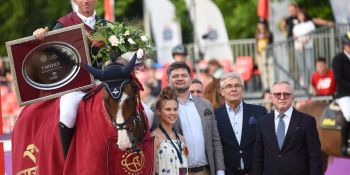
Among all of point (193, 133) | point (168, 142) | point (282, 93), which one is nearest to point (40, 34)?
point (168, 142)

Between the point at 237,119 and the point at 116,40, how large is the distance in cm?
183

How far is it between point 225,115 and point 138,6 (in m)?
24.3

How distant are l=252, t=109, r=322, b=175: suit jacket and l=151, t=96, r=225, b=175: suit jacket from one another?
1.30 feet

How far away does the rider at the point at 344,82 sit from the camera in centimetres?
1580

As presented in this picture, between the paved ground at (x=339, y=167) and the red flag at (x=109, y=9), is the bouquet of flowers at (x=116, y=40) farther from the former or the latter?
the red flag at (x=109, y=9)

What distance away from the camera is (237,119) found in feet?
36.8

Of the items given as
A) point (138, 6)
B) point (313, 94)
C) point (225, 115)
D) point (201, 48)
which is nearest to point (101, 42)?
point (225, 115)

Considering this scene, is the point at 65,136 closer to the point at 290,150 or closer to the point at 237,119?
the point at 237,119

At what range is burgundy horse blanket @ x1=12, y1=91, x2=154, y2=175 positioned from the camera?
966 centimetres

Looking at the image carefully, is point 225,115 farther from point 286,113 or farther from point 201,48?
point 201,48

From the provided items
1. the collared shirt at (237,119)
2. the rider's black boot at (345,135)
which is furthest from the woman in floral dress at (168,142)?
the rider's black boot at (345,135)

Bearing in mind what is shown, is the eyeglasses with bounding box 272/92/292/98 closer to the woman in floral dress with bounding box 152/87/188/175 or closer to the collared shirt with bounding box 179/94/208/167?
the collared shirt with bounding box 179/94/208/167

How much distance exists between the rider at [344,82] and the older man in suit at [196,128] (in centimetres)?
535

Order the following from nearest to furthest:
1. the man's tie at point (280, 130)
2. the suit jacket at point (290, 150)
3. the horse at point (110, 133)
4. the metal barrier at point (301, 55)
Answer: the horse at point (110, 133) → the suit jacket at point (290, 150) → the man's tie at point (280, 130) → the metal barrier at point (301, 55)
